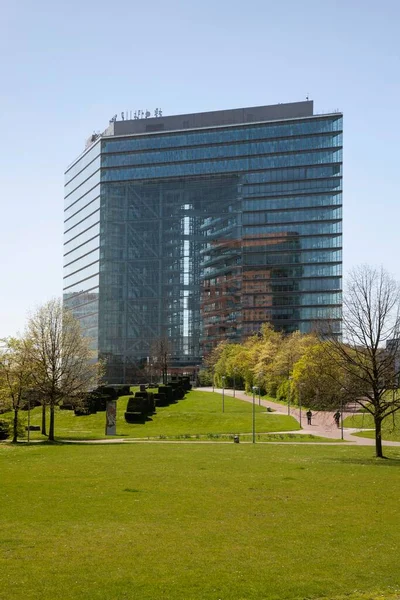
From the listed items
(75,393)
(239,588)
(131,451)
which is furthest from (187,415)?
(239,588)

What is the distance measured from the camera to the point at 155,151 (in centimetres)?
18675

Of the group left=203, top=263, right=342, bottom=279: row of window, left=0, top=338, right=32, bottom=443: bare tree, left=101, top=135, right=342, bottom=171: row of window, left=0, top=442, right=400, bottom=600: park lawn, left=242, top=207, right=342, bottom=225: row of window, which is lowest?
left=0, top=442, right=400, bottom=600: park lawn

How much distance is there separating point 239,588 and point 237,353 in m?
121

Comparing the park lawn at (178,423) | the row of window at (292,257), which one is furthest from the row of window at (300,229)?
the park lawn at (178,423)

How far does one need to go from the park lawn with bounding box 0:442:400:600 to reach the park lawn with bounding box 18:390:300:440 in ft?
98.9

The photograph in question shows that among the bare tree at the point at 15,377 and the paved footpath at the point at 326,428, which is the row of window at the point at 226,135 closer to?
the paved footpath at the point at 326,428

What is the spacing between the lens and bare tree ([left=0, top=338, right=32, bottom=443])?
56531 mm

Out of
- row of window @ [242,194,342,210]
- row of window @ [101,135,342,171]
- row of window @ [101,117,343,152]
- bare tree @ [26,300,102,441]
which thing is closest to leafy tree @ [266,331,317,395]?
bare tree @ [26,300,102,441]

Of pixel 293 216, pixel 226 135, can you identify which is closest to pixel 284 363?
pixel 293 216

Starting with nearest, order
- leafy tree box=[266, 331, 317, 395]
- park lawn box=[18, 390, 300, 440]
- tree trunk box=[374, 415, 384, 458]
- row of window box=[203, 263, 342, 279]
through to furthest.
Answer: tree trunk box=[374, 415, 384, 458] → park lawn box=[18, 390, 300, 440] → leafy tree box=[266, 331, 317, 395] → row of window box=[203, 263, 342, 279]

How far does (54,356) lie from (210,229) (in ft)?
425

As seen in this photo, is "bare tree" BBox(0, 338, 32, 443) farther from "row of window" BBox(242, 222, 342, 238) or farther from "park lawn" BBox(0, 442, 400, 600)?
"row of window" BBox(242, 222, 342, 238)

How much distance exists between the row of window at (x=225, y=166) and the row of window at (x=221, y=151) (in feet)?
4.17

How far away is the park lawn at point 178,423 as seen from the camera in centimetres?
6700
